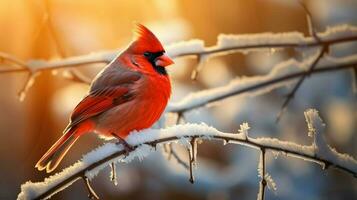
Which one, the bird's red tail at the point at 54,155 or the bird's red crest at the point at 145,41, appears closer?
the bird's red tail at the point at 54,155

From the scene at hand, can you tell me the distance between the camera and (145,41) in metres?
1.34

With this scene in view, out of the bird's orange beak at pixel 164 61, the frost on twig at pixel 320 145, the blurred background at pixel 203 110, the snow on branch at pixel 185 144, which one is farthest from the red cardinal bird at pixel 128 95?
the blurred background at pixel 203 110

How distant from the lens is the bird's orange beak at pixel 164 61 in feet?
4.35

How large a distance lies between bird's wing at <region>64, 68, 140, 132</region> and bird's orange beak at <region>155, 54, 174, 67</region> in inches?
2.7

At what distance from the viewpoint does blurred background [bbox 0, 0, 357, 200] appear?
2.64 m

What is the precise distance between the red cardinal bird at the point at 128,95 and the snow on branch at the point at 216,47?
0.15 ft

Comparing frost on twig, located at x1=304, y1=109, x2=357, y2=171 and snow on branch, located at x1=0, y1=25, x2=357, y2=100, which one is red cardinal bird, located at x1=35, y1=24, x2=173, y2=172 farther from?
frost on twig, located at x1=304, y1=109, x2=357, y2=171

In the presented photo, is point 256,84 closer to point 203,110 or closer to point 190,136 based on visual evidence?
point 190,136

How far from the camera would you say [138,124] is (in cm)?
128

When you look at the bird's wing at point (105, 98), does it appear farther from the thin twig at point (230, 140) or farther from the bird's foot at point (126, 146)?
the thin twig at point (230, 140)

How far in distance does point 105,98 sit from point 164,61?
153mm

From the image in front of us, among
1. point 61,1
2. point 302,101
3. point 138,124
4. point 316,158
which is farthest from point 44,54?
point 316,158

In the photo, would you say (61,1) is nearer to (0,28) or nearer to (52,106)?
(0,28)

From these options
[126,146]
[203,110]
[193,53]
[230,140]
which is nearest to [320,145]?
[230,140]
